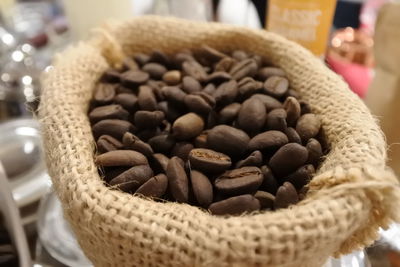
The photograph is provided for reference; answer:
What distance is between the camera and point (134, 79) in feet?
1.66

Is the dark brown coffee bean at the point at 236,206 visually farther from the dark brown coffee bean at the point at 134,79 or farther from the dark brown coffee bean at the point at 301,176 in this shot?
the dark brown coffee bean at the point at 134,79

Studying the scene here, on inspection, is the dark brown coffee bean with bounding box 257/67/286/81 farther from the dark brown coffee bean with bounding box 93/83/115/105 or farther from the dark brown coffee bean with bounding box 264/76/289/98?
the dark brown coffee bean with bounding box 93/83/115/105

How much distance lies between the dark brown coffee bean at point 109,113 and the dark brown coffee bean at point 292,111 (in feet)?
0.55

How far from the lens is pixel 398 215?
1.14 ft

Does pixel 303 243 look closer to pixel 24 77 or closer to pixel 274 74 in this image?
pixel 274 74

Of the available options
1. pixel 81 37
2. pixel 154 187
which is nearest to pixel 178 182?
pixel 154 187

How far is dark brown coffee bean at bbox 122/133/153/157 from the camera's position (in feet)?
1.35

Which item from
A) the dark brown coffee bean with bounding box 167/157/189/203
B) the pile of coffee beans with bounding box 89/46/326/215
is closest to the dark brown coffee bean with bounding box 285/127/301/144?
the pile of coffee beans with bounding box 89/46/326/215

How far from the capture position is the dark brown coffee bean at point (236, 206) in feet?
1.16

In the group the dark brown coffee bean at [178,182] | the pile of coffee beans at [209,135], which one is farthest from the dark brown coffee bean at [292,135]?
the dark brown coffee bean at [178,182]

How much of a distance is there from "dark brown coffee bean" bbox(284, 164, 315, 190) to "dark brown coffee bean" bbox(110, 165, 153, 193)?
0.13 metres

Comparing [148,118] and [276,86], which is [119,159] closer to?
[148,118]

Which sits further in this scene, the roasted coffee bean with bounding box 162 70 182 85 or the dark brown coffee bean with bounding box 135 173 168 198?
the roasted coffee bean with bounding box 162 70 182 85

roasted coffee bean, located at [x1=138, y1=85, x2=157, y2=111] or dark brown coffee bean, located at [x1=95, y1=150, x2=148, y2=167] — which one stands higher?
roasted coffee bean, located at [x1=138, y1=85, x2=157, y2=111]
